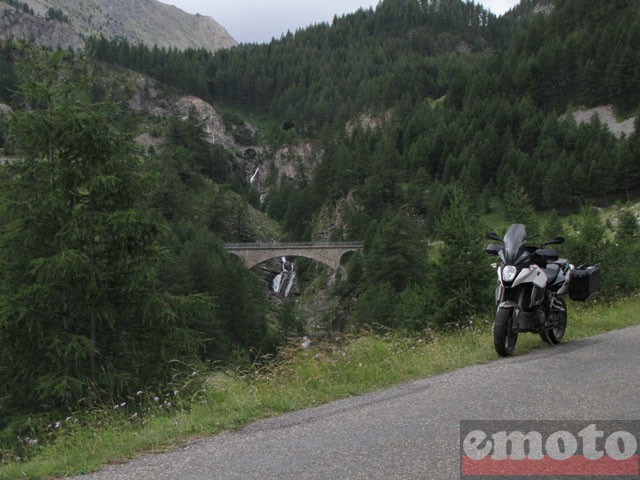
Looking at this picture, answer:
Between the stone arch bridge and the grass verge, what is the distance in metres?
67.3

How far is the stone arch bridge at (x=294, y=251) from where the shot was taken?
76.8m

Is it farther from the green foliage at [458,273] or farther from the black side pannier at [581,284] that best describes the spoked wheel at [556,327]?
the green foliage at [458,273]

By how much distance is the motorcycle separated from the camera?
7785 millimetres

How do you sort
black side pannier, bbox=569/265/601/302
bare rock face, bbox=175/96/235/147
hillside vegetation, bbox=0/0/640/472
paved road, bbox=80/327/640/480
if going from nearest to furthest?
paved road, bbox=80/327/640/480, black side pannier, bbox=569/265/601/302, hillside vegetation, bbox=0/0/640/472, bare rock face, bbox=175/96/235/147

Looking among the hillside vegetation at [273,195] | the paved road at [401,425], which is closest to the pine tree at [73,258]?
the hillside vegetation at [273,195]

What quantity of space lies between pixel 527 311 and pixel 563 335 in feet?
6.33

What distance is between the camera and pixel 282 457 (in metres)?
4.05

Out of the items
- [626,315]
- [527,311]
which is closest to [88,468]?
[527,311]

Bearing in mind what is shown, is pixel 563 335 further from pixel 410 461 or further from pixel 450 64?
pixel 450 64

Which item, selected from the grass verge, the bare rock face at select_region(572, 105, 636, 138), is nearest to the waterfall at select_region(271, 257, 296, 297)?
the bare rock face at select_region(572, 105, 636, 138)

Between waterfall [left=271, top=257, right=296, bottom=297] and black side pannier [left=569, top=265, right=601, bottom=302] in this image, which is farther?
waterfall [left=271, top=257, right=296, bottom=297]

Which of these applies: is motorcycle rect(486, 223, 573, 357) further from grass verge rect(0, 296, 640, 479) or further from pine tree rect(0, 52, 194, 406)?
pine tree rect(0, 52, 194, 406)

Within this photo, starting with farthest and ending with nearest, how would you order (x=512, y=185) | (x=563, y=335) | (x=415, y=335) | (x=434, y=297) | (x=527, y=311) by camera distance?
(x=512, y=185) < (x=434, y=297) < (x=415, y=335) < (x=563, y=335) < (x=527, y=311)

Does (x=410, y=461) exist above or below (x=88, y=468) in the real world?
above
